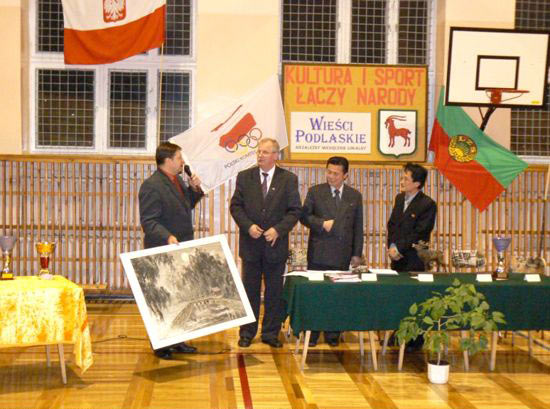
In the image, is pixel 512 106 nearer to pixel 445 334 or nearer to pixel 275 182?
pixel 275 182

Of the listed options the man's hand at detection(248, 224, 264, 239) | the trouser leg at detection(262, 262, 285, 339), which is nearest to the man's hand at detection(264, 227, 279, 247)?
the man's hand at detection(248, 224, 264, 239)

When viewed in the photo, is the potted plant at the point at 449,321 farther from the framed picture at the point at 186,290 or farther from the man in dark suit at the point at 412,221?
the framed picture at the point at 186,290

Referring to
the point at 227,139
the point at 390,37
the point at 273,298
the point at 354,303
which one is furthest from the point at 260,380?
the point at 390,37

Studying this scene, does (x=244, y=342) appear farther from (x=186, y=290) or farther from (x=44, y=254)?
(x=44, y=254)

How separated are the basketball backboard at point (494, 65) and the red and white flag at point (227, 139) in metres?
1.94

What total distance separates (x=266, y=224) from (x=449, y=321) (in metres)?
1.65

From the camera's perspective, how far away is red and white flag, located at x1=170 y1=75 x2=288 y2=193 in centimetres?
791

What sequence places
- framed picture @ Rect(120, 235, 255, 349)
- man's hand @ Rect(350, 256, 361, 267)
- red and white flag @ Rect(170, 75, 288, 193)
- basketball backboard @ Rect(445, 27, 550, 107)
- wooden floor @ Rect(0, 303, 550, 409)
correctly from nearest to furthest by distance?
1. wooden floor @ Rect(0, 303, 550, 409)
2. framed picture @ Rect(120, 235, 255, 349)
3. man's hand @ Rect(350, 256, 361, 267)
4. basketball backboard @ Rect(445, 27, 550, 107)
5. red and white flag @ Rect(170, 75, 288, 193)

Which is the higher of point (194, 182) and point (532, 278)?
point (194, 182)

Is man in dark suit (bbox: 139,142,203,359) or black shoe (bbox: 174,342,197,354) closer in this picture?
man in dark suit (bbox: 139,142,203,359)

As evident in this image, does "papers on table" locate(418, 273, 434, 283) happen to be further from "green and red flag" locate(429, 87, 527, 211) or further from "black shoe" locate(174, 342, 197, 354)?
"green and red flag" locate(429, 87, 527, 211)

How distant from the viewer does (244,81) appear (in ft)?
27.7

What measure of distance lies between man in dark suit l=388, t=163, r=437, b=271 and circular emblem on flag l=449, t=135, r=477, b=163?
2699 mm

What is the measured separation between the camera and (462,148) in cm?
815
